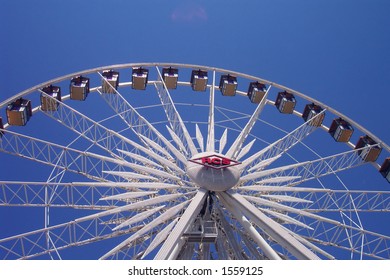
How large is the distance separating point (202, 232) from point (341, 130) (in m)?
14.1

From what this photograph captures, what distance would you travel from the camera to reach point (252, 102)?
101ft

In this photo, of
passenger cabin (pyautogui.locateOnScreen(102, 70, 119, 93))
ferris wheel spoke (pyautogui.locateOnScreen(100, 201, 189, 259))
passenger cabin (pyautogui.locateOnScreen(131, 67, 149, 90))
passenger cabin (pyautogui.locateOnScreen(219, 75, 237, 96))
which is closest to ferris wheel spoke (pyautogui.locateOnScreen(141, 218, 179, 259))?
ferris wheel spoke (pyautogui.locateOnScreen(100, 201, 189, 259))

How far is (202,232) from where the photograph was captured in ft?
60.3

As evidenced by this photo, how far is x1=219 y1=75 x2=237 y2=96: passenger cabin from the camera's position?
30.5 m

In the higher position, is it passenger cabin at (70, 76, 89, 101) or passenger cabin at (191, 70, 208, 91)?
passenger cabin at (191, 70, 208, 91)

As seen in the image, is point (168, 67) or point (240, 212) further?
point (168, 67)

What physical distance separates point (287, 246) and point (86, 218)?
7.98 m

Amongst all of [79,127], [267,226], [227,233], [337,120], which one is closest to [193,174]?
[227,233]

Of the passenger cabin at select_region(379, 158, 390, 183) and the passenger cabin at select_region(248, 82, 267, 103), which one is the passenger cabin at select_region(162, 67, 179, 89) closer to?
the passenger cabin at select_region(248, 82, 267, 103)

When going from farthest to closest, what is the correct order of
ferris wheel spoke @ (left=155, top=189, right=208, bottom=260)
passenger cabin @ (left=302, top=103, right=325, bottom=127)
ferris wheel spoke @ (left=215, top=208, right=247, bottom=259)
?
passenger cabin @ (left=302, top=103, right=325, bottom=127) < ferris wheel spoke @ (left=215, top=208, right=247, bottom=259) < ferris wheel spoke @ (left=155, top=189, right=208, bottom=260)

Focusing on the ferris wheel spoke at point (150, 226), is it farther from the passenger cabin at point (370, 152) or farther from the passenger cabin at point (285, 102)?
the passenger cabin at point (285, 102)

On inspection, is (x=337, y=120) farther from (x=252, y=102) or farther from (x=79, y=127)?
(x=79, y=127)

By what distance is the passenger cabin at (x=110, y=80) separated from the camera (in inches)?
1077

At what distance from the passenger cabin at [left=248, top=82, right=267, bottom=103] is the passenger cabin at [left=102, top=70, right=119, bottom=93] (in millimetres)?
8925
